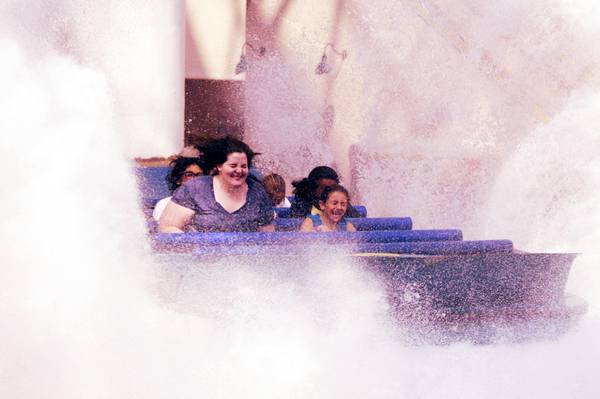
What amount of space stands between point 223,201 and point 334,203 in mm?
578

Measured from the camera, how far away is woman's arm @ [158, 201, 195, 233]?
423 centimetres

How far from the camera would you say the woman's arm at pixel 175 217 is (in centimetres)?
423

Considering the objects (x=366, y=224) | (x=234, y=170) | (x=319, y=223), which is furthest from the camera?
(x=366, y=224)

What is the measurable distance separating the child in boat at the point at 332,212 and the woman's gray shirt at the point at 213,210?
0.81 ft

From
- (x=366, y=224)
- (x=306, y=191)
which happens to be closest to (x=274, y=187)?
(x=306, y=191)

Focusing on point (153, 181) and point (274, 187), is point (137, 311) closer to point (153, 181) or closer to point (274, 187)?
point (274, 187)

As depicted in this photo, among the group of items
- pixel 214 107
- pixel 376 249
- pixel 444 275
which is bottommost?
pixel 444 275

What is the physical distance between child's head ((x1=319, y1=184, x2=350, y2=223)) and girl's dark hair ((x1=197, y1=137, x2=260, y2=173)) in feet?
1.41

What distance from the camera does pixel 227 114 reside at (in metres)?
9.50

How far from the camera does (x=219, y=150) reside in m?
4.47

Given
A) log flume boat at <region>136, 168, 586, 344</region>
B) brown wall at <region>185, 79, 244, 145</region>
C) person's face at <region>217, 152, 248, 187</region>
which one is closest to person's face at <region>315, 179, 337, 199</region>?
person's face at <region>217, 152, 248, 187</region>

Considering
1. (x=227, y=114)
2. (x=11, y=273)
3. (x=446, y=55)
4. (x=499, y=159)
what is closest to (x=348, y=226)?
(x=11, y=273)

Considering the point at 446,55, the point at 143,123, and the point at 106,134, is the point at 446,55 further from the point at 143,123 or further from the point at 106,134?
the point at 106,134

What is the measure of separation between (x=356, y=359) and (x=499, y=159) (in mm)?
4185
